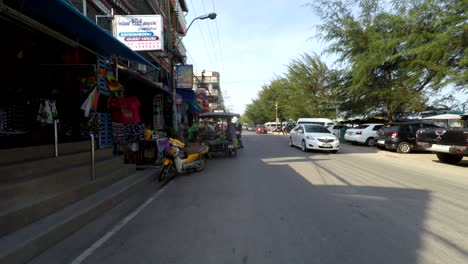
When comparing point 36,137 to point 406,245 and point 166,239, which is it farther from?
point 406,245

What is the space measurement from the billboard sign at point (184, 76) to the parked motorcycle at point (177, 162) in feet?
29.7

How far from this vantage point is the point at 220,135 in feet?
40.7

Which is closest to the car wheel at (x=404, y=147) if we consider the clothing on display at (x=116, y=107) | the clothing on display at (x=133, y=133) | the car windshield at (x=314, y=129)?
the car windshield at (x=314, y=129)

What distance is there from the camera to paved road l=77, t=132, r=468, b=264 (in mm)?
2838

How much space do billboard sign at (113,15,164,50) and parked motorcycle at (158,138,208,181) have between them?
4710mm

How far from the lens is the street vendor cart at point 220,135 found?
11547 mm

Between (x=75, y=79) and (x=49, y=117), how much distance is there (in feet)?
4.89

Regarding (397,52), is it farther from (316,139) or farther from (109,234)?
(109,234)

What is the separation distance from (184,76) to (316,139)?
9597mm

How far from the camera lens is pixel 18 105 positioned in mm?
5480

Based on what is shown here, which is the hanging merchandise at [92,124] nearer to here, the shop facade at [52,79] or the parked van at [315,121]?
the shop facade at [52,79]

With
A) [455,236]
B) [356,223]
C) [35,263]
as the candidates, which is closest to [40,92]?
[35,263]

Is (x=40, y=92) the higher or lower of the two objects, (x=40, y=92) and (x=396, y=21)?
the lower

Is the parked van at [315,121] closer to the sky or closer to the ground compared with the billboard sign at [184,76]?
closer to the ground
